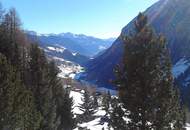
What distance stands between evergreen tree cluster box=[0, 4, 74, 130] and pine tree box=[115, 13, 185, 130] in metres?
12.3

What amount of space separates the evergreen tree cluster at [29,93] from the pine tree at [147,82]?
1230 centimetres

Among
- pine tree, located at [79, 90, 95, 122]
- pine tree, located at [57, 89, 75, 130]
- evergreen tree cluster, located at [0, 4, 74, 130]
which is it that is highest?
evergreen tree cluster, located at [0, 4, 74, 130]

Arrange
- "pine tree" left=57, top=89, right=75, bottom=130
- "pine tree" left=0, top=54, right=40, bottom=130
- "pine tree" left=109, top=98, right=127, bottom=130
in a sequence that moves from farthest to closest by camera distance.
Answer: "pine tree" left=57, top=89, right=75, bottom=130, "pine tree" left=0, top=54, right=40, bottom=130, "pine tree" left=109, top=98, right=127, bottom=130

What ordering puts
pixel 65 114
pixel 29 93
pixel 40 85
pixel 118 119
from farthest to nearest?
pixel 65 114 → pixel 40 85 → pixel 29 93 → pixel 118 119

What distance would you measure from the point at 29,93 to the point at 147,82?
20.2 metres

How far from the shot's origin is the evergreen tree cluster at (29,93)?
39.5m

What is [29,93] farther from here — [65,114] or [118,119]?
[65,114]

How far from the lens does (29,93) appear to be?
47781mm

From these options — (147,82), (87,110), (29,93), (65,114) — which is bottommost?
(87,110)

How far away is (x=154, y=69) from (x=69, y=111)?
49.9 meters

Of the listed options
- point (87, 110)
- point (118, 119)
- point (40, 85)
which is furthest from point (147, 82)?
point (87, 110)

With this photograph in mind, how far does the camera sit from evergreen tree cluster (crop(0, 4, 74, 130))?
39.5 metres

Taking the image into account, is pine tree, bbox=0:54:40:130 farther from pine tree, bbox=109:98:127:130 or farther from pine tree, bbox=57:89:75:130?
pine tree, bbox=57:89:75:130

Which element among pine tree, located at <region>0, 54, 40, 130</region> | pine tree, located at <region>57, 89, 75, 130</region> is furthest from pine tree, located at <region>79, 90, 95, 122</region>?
pine tree, located at <region>0, 54, 40, 130</region>
